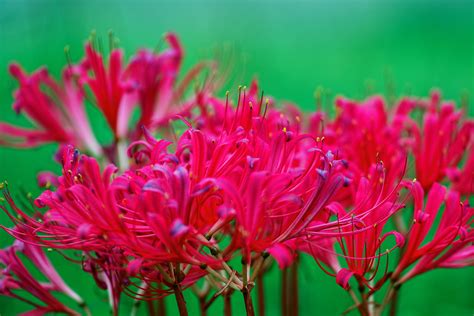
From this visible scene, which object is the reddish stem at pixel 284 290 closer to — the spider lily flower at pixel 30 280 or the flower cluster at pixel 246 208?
the flower cluster at pixel 246 208

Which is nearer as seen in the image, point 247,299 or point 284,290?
point 247,299

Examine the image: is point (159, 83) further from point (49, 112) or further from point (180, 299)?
point (180, 299)

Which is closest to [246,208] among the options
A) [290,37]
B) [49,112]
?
[49,112]

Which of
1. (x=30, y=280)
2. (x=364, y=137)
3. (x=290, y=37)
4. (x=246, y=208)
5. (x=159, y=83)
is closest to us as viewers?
(x=246, y=208)

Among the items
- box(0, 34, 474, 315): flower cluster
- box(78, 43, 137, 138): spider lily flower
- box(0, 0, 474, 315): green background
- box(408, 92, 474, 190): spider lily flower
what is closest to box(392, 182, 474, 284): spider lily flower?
box(0, 34, 474, 315): flower cluster

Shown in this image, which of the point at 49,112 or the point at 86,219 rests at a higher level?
the point at 49,112

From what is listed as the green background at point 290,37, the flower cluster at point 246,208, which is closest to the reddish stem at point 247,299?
the flower cluster at point 246,208

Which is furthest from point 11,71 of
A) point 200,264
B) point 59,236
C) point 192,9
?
point 192,9

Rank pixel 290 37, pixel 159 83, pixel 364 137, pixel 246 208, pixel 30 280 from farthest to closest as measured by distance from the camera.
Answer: pixel 290 37 < pixel 159 83 < pixel 364 137 < pixel 30 280 < pixel 246 208
